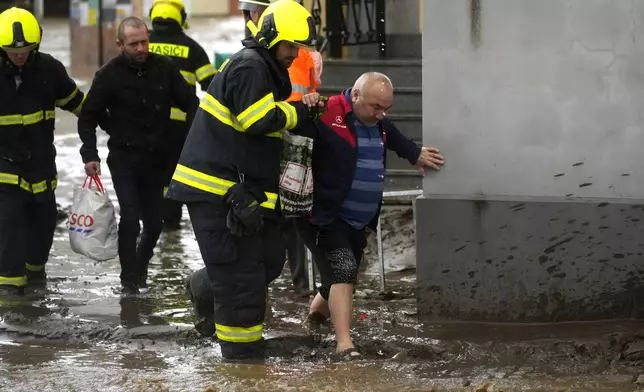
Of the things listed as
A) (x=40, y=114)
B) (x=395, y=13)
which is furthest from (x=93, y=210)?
(x=395, y=13)

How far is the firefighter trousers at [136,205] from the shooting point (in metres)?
7.94

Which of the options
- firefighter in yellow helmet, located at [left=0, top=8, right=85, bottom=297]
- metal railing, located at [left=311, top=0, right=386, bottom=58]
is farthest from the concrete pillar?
firefighter in yellow helmet, located at [left=0, top=8, right=85, bottom=297]

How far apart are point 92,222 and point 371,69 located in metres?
3.25

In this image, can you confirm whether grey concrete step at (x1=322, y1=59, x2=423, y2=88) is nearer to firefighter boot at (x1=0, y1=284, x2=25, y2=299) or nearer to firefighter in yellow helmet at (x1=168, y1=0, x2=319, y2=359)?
firefighter boot at (x1=0, y1=284, x2=25, y2=299)

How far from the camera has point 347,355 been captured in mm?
6207

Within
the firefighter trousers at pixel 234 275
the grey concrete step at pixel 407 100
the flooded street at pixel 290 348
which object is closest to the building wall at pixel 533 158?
the flooded street at pixel 290 348

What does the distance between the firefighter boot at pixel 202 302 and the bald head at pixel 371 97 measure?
1.23 m

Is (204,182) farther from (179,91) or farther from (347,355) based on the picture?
(179,91)

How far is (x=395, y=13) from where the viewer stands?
37.3 ft

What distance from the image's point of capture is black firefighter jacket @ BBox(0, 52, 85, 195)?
7.82m

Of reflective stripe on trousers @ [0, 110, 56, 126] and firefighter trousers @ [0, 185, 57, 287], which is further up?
reflective stripe on trousers @ [0, 110, 56, 126]

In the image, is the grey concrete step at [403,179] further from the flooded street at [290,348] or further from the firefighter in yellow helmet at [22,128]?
the firefighter in yellow helmet at [22,128]

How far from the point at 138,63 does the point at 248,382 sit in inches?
118

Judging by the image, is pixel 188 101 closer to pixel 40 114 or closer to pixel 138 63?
pixel 138 63
